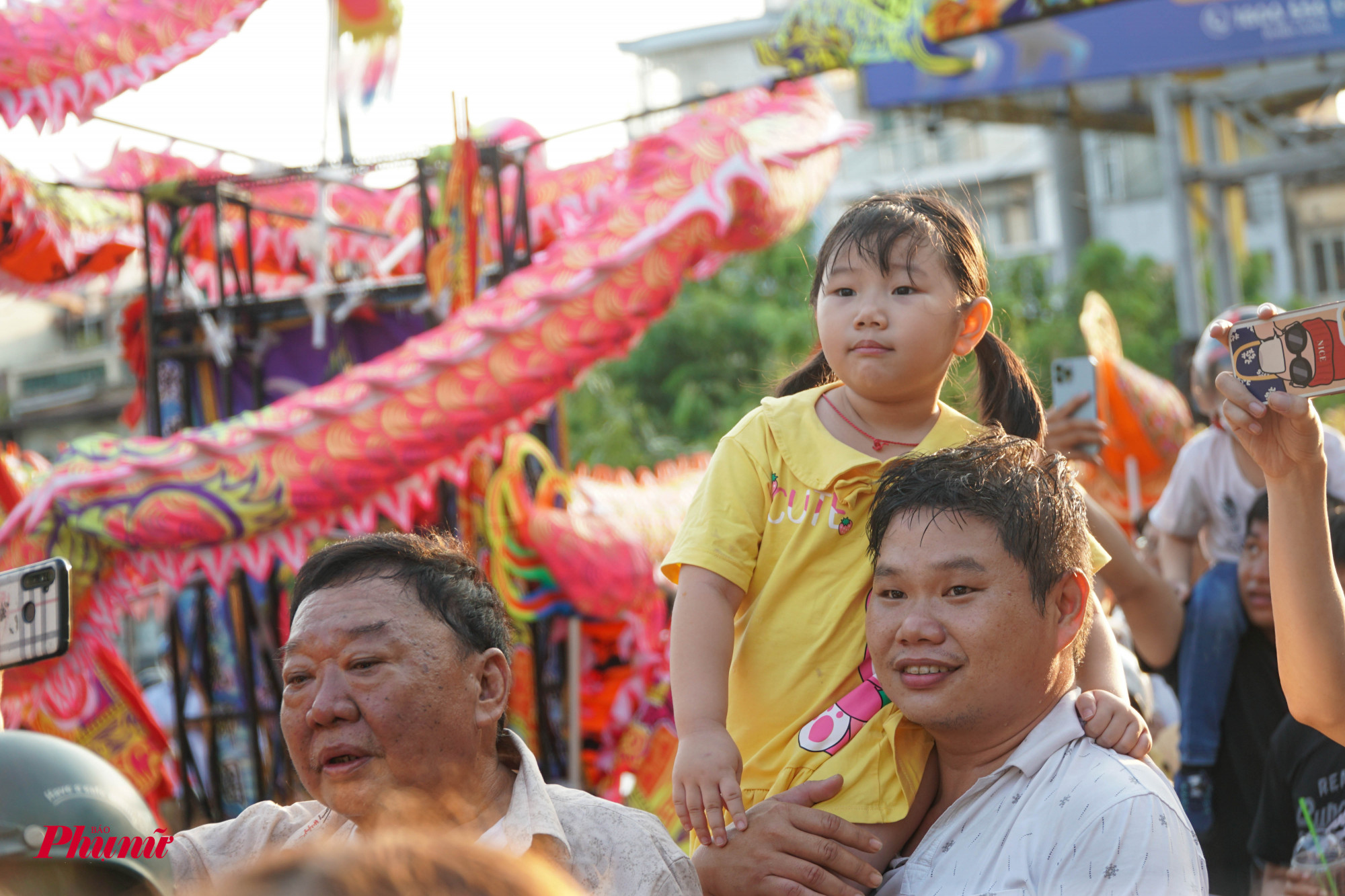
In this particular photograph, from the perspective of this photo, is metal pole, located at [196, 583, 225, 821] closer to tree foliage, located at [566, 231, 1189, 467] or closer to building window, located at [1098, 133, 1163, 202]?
tree foliage, located at [566, 231, 1189, 467]

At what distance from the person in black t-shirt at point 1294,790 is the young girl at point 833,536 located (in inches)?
31.3

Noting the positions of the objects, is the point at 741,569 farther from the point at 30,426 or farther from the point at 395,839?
the point at 30,426

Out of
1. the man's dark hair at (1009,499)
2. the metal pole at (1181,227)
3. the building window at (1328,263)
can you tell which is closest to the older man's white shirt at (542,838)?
the man's dark hair at (1009,499)

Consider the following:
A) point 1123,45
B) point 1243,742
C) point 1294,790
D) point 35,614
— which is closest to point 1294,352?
point 1294,790

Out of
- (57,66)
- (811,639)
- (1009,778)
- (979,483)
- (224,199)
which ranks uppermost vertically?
(57,66)

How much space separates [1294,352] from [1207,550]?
2263 mm

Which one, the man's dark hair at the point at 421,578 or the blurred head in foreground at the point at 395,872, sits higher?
the blurred head in foreground at the point at 395,872

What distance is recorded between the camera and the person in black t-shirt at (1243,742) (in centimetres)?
308

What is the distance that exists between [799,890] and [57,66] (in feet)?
13.6

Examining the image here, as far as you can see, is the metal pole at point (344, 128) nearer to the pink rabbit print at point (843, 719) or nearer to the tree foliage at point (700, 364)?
the pink rabbit print at point (843, 719)

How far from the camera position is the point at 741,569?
1956 mm

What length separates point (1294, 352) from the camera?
1.62 metres

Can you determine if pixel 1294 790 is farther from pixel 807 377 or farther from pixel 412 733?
pixel 412 733

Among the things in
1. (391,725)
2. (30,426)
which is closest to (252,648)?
(391,725)
